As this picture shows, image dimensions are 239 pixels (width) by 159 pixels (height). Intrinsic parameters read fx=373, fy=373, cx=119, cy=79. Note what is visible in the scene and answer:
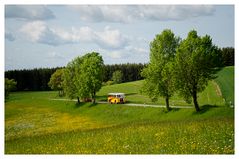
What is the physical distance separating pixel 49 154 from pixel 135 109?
90.8 ft

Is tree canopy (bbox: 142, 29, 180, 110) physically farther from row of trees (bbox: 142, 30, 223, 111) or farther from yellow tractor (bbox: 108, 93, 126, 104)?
yellow tractor (bbox: 108, 93, 126, 104)

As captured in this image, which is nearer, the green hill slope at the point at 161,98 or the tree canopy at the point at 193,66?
the tree canopy at the point at 193,66

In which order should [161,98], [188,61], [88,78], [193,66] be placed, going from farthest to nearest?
[161,98] < [88,78] < [188,61] < [193,66]

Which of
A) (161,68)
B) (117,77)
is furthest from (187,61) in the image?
(117,77)

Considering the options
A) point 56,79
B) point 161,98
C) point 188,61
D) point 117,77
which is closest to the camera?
point 188,61

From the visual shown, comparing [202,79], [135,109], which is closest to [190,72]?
[202,79]

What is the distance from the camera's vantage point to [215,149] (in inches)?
571

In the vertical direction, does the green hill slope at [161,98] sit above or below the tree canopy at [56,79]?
below

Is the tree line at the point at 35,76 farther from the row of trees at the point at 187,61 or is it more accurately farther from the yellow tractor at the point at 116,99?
the row of trees at the point at 187,61

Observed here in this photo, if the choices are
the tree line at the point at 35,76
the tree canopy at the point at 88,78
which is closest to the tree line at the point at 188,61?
the tree line at the point at 35,76

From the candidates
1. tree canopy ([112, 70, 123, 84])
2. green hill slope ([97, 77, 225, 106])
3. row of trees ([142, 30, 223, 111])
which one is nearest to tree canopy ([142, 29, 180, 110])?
row of trees ([142, 30, 223, 111])

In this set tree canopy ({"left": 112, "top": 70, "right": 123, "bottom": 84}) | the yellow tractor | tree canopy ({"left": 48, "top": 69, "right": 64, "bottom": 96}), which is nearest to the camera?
the yellow tractor

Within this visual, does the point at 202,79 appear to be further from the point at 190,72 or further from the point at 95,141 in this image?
the point at 95,141

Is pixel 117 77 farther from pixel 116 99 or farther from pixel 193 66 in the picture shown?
pixel 193 66
